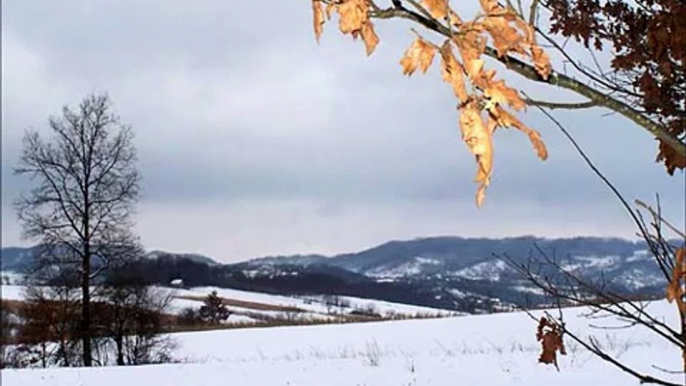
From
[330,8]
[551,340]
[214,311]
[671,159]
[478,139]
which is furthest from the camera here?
[214,311]

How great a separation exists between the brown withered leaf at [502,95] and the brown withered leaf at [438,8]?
0.21 meters

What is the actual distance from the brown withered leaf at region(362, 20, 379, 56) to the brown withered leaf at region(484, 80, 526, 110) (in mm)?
291

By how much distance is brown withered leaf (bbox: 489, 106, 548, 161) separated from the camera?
4.75 ft

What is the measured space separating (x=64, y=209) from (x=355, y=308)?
35.4 ft

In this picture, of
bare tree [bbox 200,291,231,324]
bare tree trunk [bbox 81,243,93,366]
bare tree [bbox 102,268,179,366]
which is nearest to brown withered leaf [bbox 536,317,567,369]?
bare tree trunk [bbox 81,243,93,366]

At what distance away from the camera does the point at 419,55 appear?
1452 mm

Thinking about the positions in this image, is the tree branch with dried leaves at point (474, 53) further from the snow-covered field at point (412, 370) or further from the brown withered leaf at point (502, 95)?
the snow-covered field at point (412, 370)

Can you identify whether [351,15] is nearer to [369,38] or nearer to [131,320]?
[369,38]

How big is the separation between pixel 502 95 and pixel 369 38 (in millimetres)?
331

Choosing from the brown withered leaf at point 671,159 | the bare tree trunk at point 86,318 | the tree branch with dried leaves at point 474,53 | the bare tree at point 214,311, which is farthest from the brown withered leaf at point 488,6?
the bare tree at point 214,311

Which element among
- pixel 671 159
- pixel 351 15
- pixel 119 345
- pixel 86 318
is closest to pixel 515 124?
pixel 351 15

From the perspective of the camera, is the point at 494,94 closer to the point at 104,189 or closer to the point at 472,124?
the point at 472,124

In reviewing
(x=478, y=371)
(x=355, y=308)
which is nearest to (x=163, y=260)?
(x=355, y=308)

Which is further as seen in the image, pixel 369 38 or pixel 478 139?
pixel 369 38
